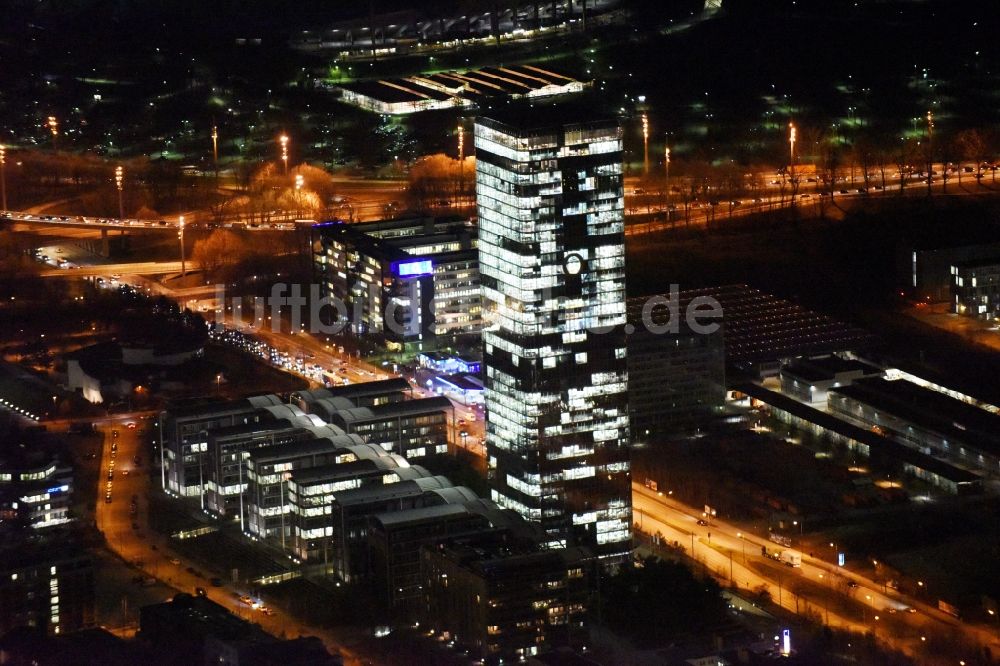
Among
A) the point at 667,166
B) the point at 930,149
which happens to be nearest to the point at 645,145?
the point at 667,166

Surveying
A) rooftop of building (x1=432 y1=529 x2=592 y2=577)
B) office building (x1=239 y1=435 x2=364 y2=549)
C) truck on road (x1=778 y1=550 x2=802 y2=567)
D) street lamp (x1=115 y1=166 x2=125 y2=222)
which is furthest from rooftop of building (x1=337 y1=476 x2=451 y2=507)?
street lamp (x1=115 y1=166 x2=125 y2=222)

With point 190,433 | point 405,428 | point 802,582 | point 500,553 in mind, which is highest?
point 500,553

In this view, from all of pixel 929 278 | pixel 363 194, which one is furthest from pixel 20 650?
pixel 363 194

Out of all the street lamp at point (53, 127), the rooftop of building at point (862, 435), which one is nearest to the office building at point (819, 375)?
the rooftop of building at point (862, 435)

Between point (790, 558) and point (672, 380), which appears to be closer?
point (790, 558)

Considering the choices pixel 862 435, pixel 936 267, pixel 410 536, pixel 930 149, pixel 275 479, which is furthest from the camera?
pixel 930 149

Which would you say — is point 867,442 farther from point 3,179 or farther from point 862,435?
point 3,179

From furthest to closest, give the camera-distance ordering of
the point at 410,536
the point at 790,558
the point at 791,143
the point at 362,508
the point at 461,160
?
1. the point at 791,143
2. the point at 461,160
3. the point at 790,558
4. the point at 362,508
5. the point at 410,536

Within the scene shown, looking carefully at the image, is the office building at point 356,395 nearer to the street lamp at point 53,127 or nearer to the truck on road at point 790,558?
the truck on road at point 790,558
